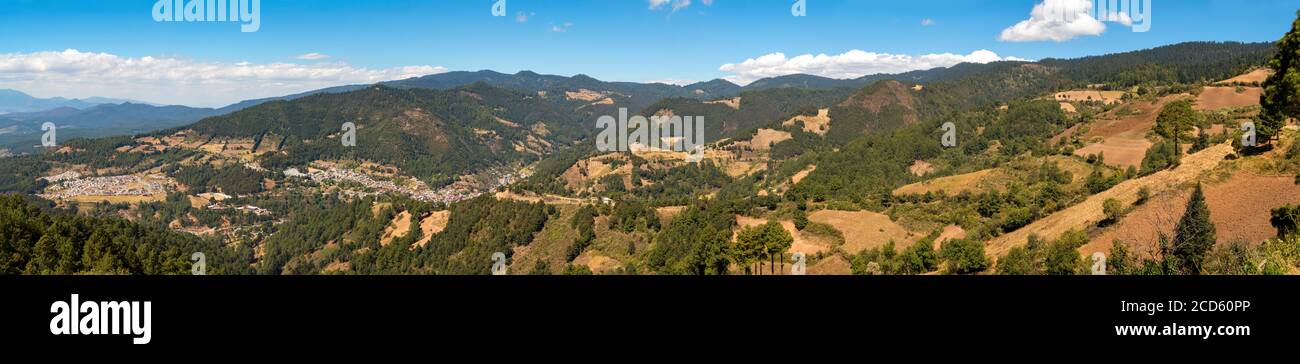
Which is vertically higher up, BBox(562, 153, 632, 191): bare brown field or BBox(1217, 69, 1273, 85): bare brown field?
BBox(1217, 69, 1273, 85): bare brown field

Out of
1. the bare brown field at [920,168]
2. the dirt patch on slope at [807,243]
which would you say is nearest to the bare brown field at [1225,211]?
the dirt patch on slope at [807,243]

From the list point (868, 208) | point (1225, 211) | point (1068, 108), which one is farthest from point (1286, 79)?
point (1068, 108)

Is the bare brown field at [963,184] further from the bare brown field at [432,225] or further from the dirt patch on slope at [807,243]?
the bare brown field at [432,225]

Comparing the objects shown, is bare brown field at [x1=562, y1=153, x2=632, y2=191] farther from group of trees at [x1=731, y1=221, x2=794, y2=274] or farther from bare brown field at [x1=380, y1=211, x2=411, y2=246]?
group of trees at [x1=731, y1=221, x2=794, y2=274]

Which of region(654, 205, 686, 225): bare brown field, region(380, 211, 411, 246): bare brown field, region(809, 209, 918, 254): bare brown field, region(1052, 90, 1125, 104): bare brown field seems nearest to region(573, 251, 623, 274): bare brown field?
region(654, 205, 686, 225): bare brown field

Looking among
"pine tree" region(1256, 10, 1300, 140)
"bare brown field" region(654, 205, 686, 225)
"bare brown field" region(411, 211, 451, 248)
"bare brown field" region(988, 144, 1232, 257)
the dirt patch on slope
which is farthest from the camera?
"bare brown field" region(411, 211, 451, 248)
